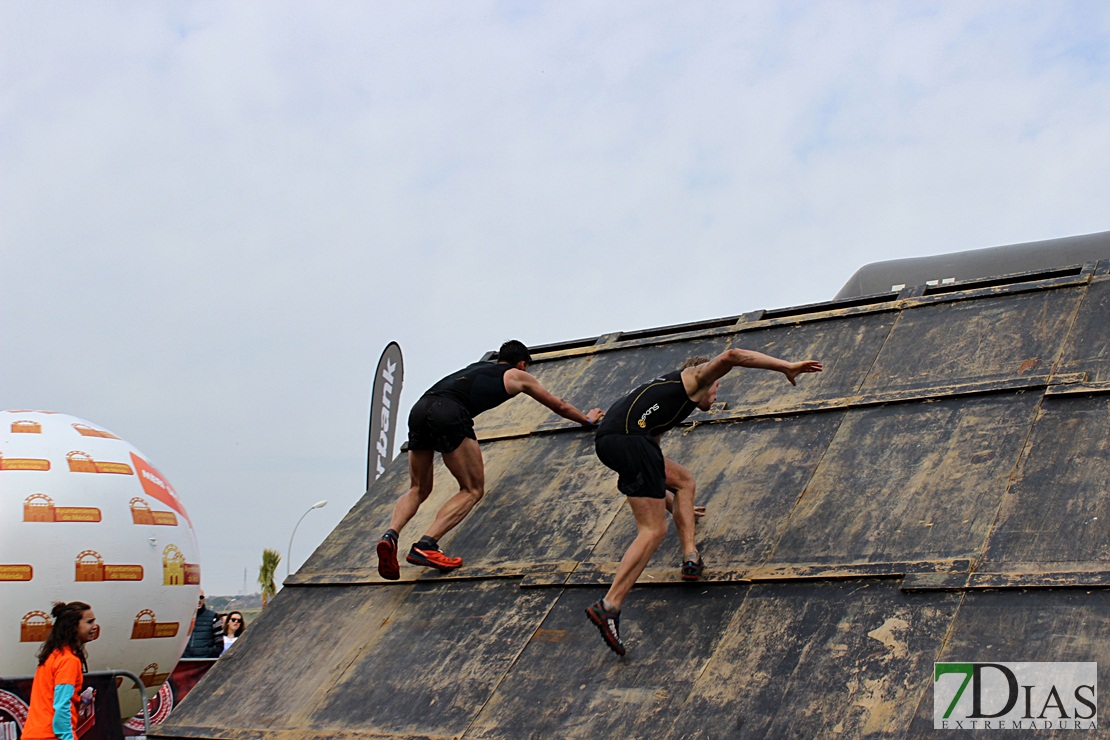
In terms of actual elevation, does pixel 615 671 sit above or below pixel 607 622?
below

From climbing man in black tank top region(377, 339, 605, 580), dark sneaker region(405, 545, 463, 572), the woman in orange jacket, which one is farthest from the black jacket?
dark sneaker region(405, 545, 463, 572)

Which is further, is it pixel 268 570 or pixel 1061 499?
pixel 268 570

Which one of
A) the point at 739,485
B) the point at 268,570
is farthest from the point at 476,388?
the point at 268,570

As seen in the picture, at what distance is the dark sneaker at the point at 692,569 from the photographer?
641cm

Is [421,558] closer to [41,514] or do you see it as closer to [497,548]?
[497,548]

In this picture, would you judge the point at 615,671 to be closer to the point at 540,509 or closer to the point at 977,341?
the point at 540,509

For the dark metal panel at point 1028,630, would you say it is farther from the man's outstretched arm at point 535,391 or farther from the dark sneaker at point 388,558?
the dark sneaker at point 388,558

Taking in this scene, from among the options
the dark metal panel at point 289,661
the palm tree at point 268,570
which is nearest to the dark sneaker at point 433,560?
the dark metal panel at point 289,661

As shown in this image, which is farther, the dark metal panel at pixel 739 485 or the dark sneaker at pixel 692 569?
the dark metal panel at pixel 739 485

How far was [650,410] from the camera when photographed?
21.8 feet

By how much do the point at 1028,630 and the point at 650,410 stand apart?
7.94 feet

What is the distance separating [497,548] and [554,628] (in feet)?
3.95

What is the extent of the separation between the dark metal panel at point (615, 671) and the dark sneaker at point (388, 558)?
1372 millimetres

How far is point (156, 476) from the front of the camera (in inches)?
421
